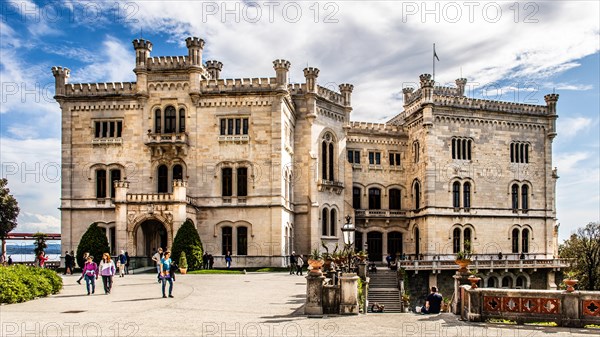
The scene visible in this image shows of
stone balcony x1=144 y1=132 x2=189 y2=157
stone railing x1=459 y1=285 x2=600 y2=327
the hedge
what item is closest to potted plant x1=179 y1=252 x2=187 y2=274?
stone balcony x1=144 y1=132 x2=189 y2=157

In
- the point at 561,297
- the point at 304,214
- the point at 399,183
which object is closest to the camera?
the point at 561,297

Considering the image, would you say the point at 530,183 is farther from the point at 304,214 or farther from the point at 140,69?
the point at 140,69

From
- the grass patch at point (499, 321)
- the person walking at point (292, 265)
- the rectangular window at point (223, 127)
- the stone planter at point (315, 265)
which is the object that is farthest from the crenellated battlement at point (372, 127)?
the grass patch at point (499, 321)

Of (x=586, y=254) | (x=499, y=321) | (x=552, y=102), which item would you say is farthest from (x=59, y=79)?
(x=586, y=254)

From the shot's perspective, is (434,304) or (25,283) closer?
Answer: (434,304)

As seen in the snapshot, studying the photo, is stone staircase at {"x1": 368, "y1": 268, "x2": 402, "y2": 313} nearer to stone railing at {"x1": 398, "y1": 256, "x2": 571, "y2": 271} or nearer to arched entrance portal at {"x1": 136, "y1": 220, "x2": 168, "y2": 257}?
stone railing at {"x1": 398, "y1": 256, "x2": 571, "y2": 271}

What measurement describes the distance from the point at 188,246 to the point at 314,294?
2071 cm

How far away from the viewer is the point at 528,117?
5647cm

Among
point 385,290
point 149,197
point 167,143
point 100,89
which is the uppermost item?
point 100,89

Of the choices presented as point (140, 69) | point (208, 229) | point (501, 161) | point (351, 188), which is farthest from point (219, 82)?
point (501, 161)

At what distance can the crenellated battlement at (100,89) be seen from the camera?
46.0m

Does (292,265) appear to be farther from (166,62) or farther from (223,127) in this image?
Result: (166,62)

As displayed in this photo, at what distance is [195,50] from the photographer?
4522cm

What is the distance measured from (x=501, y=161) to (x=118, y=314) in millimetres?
42957
